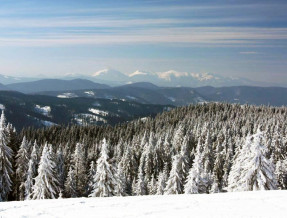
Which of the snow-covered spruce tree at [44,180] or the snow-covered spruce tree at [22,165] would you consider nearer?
the snow-covered spruce tree at [44,180]

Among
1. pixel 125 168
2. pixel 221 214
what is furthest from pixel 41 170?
pixel 125 168

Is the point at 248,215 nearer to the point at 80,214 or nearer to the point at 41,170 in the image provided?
the point at 80,214

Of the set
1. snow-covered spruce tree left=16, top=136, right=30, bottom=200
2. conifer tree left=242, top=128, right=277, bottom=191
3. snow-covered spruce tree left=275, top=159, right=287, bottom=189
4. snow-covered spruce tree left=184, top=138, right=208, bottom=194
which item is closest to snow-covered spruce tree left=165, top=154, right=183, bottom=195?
snow-covered spruce tree left=184, top=138, right=208, bottom=194

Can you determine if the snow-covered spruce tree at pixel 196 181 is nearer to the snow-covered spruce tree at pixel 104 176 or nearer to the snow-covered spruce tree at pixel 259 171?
the snow-covered spruce tree at pixel 259 171

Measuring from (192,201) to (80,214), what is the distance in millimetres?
6990

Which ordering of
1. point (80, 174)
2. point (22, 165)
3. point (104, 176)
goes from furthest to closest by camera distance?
point (80, 174), point (22, 165), point (104, 176)

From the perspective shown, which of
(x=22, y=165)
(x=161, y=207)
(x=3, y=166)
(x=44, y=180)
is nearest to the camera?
(x=161, y=207)

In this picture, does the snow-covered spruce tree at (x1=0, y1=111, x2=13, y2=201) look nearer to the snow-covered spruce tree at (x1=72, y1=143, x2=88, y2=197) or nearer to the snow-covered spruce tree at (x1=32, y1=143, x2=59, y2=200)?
the snow-covered spruce tree at (x1=32, y1=143, x2=59, y2=200)

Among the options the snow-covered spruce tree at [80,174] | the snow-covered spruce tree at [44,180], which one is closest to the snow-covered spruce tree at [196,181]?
the snow-covered spruce tree at [44,180]

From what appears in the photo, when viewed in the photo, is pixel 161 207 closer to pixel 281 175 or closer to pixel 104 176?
pixel 104 176

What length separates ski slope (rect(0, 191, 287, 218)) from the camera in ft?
49.1

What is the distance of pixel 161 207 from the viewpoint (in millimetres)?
16250

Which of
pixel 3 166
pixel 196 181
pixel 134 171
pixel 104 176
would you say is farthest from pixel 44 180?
pixel 134 171

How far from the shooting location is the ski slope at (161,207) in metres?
15.0
